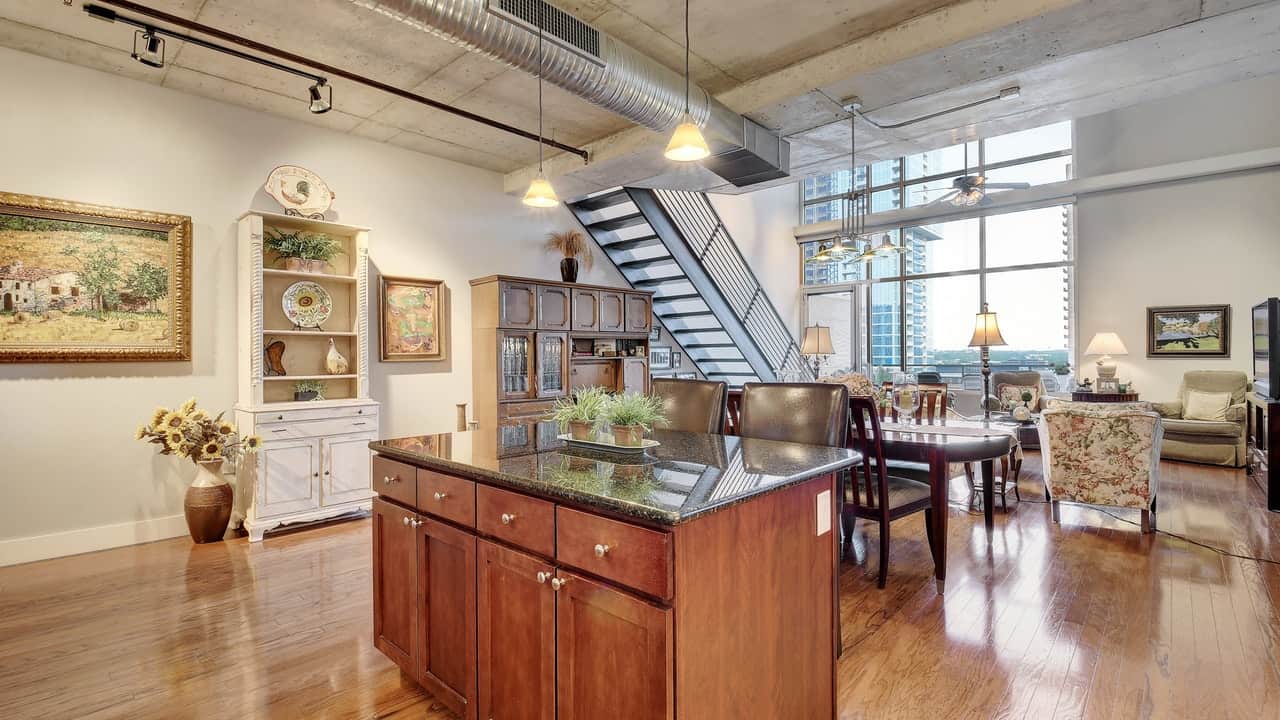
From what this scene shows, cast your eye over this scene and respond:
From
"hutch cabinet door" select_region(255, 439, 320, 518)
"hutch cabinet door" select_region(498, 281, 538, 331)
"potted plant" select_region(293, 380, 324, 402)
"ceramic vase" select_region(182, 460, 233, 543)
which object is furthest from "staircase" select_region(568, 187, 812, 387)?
"ceramic vase" select_region(182, 460, 233, 543)

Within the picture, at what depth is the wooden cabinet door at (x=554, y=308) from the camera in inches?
224

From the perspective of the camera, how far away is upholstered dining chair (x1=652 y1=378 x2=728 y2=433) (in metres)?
2.80

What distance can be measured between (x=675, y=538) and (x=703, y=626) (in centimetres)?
25

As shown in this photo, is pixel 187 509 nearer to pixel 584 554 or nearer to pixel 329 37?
pixel 329 37

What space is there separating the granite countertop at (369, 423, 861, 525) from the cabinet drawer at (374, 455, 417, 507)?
0.17 ft

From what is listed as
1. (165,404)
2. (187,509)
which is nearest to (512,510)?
(187,509)

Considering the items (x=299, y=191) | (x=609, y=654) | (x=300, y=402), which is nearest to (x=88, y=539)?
(x=300, y=402)

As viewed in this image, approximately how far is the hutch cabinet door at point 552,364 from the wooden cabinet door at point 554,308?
0.30ft

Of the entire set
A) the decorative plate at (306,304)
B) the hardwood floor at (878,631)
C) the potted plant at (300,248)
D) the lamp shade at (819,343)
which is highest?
the potted plant at (300,248)

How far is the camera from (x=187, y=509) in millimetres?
3949

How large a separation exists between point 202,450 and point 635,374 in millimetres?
4009

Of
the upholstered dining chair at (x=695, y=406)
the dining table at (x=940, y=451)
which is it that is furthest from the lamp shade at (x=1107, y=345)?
the upholstered dining chair at (x=695, y=406)

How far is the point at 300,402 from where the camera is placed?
14.3 ft

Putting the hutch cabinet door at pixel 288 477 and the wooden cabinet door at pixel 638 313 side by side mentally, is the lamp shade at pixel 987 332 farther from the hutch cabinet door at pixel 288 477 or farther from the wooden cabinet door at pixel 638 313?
the hutch cabinet door at pixel 288 477
